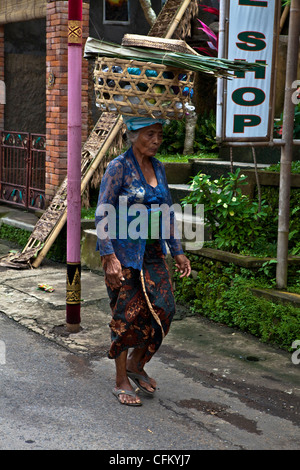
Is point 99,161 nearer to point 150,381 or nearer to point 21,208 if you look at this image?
point 21,208

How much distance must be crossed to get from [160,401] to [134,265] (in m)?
0.98

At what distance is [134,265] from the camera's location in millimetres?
4562

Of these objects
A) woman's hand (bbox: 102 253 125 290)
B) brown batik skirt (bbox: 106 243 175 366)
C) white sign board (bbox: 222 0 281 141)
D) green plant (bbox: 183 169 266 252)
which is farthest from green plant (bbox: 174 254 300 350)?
woman's hand (bbox: 102 253 125 290)

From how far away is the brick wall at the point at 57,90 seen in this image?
9234mm

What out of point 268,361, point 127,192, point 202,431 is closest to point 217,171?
point 268,361

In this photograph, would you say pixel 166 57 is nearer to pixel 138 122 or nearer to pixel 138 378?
pixel 138 122

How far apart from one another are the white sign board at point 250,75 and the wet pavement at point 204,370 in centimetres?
193

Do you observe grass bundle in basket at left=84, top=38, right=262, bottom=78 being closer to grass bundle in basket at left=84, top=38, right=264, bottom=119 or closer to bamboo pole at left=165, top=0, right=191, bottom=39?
grass bundle in basket at left=84, top=38, right=264, bottom=119

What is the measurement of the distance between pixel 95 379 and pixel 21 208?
6736 mm

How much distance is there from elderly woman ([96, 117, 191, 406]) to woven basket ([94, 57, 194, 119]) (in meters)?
0.13

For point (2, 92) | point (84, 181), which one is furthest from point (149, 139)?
point (2, 92)

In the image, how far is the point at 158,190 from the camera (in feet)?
15.4

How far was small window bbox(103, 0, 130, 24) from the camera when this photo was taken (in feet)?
42.9

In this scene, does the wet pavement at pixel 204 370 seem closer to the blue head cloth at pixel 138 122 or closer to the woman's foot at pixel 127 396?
the woman's foot at pixel 127 396
